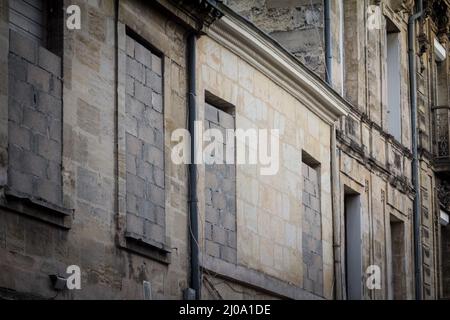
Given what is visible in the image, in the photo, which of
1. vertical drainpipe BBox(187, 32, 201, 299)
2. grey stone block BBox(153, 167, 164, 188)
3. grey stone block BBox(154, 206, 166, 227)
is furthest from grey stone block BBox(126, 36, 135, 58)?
grey stone block BBox(154, 206, 166, 227)

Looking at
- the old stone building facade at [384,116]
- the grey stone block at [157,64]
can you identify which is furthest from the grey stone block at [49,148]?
the old stone building facade at [384,116]

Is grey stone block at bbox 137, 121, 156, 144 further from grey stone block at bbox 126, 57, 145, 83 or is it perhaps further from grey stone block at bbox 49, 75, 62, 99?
grey stone block at bbox 49, 75, 62, 99

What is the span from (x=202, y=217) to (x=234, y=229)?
119 cm

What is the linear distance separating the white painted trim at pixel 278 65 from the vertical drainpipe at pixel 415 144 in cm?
543

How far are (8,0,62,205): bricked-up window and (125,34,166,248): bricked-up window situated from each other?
5.72ft

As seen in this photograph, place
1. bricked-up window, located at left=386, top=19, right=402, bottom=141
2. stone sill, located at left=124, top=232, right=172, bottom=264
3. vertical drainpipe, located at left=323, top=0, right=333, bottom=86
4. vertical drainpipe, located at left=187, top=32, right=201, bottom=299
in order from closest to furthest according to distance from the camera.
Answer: stone sill, located at left=124, top=232, right=172, bottom=264 → vertical drainpipe, located at left=187, top=32, right=201, bottom=299 → vertical drainpipe, located at left=323, top=0, right=333, bottom=86 → bricked-up window, located at left=386, top=19, right=402, bottom=141

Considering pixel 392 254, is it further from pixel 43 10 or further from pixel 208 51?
pixel 43 10

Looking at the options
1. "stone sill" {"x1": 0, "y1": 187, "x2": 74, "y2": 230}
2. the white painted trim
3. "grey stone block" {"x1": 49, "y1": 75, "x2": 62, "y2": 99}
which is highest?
the white painted trim

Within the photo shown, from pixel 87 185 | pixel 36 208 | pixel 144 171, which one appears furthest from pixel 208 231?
pixel 36 208

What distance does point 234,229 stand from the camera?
23578 mm

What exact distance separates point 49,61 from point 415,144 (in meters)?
15.6

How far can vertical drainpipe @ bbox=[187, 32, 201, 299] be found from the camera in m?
21.9

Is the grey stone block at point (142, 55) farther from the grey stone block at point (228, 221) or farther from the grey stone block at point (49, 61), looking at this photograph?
the grey stone block at point (228, 221)

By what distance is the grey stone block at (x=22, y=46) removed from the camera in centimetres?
1838
